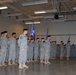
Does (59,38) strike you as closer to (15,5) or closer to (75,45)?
(75,45)

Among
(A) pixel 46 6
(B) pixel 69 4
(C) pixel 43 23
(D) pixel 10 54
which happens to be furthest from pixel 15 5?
(C) pixel 43 23

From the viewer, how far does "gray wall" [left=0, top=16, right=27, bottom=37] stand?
15.2 meters

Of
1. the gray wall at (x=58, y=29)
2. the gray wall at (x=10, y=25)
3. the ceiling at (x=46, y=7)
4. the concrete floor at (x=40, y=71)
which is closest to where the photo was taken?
the concrete floor at (x=40, y=71)

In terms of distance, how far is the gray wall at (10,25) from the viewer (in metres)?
15.2

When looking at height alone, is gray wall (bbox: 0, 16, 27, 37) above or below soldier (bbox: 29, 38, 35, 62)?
above

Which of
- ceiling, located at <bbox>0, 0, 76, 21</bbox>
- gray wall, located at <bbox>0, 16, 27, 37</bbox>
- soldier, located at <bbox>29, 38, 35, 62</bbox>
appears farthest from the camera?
gray wall, located at <bbox>0, 16, 27, 37</bbox>

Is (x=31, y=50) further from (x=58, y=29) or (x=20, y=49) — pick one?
(x=58, y=29)

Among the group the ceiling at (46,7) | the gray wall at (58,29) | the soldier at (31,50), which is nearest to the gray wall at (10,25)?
the ceiling at (46,7)

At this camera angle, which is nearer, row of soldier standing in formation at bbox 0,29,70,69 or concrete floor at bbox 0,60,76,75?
concrete floor at bbox 0,60,76,75

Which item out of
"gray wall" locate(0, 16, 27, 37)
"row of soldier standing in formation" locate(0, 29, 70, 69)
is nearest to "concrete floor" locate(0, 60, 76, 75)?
"row of soldier standing in formation" locate(0, 29, 70, 69)

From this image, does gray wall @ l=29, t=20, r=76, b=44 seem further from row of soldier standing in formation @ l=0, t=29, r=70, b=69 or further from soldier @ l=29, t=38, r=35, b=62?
soldier @ l=29, t=38, r=35, b=62

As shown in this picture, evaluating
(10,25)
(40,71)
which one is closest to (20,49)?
(40,71)

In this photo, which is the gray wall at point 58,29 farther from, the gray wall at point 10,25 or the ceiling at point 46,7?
the ceiling at point 46,7

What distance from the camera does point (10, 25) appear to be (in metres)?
16.1
